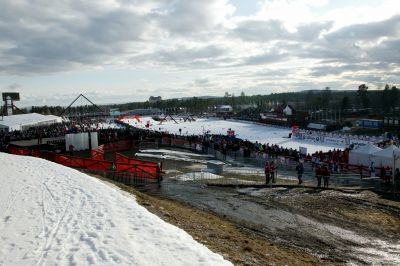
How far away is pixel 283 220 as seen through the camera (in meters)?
14.5

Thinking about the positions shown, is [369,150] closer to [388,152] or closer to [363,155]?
[363,155]

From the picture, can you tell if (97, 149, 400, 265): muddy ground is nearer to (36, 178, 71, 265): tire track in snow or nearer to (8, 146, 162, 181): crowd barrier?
(8, 146, 162, 181): crowd barrier

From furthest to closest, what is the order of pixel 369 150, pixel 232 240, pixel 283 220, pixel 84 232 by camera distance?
pixel 369 150, pixel 283 220, pixel 232 240, pixel 84 232

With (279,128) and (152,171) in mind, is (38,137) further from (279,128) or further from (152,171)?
(279,128)

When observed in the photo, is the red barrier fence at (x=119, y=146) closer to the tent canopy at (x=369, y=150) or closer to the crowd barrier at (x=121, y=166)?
the crowd barrier at (x=121, y=166)

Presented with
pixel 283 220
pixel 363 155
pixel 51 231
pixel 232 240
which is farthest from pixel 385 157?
pixel 51 231

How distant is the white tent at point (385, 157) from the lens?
2593 centimetres

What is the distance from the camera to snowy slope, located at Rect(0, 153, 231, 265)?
7.74 m

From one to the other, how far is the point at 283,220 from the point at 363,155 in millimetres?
16363

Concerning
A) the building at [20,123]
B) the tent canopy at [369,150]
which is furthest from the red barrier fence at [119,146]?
the building at [20,123]

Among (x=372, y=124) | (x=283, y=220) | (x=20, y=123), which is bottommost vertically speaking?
(x=283, y=220)

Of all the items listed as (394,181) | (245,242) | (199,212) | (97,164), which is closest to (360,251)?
(245,242)

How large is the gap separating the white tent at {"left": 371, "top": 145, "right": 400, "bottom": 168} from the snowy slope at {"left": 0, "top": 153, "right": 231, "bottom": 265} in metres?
19.8

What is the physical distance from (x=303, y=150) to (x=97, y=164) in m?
20.3
